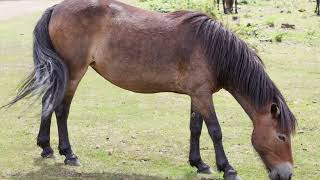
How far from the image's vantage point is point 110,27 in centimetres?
551

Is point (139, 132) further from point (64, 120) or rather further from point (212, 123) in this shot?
point (212, 123)

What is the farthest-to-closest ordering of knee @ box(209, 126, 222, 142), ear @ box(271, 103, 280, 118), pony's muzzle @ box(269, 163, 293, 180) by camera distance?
knee @ box(209, 126, 222, 142) < ear @ box(271, 103, 280, 118) < pony's muzzle @ box(269, 163, 293, 180)

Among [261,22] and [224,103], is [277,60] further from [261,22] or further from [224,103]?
[261,22]

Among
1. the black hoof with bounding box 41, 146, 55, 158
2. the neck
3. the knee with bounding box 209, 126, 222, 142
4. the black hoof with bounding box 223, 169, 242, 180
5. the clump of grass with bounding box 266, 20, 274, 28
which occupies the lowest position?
the clump of grass with bounding box 266, 20, 274, 28

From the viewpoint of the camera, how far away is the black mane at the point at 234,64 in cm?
484

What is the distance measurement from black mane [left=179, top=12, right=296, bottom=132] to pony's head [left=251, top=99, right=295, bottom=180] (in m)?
0.07

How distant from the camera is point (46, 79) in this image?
5.46 metres

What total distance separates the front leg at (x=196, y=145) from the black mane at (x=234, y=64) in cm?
54

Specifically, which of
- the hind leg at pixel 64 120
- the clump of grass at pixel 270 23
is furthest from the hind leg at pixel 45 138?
the clump of grass at pixel 270 23

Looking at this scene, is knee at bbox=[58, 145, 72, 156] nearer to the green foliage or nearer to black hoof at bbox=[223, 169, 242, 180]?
black hoof at bbox=[223, 169, 242, 180]

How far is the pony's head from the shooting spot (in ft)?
15.1

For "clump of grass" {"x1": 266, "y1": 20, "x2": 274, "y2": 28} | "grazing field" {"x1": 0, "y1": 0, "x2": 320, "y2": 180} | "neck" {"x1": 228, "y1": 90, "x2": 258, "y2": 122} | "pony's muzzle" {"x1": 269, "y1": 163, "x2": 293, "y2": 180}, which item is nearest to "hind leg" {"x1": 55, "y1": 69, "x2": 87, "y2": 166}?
"grazing field" {"x1": 0, "y1": 0, "x2": 320, "y2": 180}

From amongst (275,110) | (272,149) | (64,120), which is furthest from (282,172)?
(64,120)

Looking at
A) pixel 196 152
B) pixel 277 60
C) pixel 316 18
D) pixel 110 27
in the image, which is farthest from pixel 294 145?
pixel 316 18
